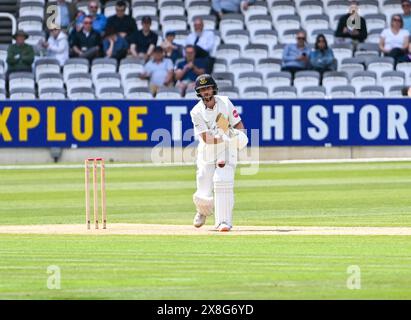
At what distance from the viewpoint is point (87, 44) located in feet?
107

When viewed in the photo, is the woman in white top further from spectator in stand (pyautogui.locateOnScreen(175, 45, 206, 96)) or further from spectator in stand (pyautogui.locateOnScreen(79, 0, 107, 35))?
spectator in stand (pyautogui.locateOnScreen(79, 0, 107, 35))

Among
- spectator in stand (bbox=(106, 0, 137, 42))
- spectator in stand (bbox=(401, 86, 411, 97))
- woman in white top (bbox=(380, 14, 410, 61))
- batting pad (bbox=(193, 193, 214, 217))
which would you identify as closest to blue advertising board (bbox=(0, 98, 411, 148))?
spectator in stand (bbox=(401, 86, 411, 97))

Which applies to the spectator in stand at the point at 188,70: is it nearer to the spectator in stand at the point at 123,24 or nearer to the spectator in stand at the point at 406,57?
the spectator in stand at the point at 123,24

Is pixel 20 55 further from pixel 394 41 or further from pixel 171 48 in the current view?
pixel 394 41

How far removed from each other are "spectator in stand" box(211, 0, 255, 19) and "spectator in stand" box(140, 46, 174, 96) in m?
2.73

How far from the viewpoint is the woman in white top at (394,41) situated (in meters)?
32.4

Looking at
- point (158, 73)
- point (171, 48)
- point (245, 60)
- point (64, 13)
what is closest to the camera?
point (158, 73)

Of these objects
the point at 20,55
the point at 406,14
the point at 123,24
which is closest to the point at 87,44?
the point at 123,24

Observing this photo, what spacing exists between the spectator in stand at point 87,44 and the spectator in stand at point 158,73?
1.50m

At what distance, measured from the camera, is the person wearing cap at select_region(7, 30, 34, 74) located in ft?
104

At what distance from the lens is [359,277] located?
11680 millimetres

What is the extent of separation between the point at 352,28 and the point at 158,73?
476 cm

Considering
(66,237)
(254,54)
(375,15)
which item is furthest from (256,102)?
(66,237)
